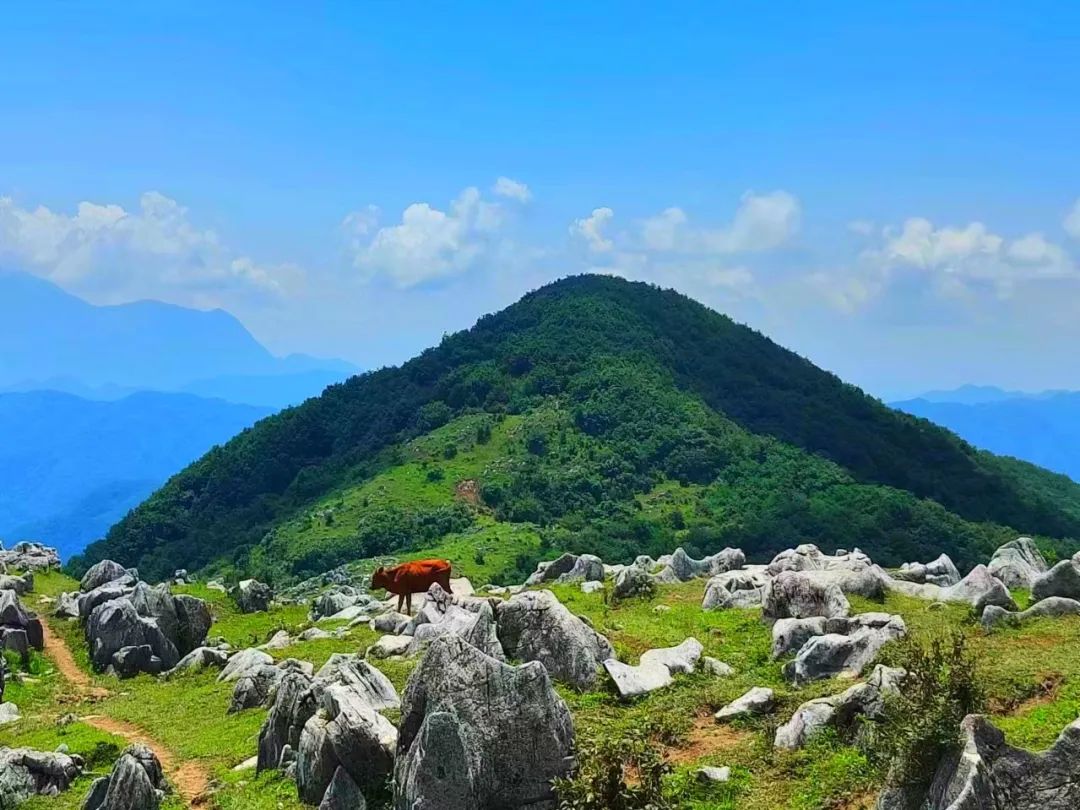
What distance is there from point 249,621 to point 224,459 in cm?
12703

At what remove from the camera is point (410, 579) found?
45.3m

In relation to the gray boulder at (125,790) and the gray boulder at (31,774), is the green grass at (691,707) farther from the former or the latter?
the gray boulder at (125,790)

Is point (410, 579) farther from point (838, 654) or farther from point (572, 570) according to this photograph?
point (838, 654)

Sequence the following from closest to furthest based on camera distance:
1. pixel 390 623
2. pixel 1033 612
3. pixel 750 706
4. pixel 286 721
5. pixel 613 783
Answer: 1. pixel 613 783
2. pixel 750 706
3. pixel 286 721
4. pixel 1033 612
5. pixel 390 623

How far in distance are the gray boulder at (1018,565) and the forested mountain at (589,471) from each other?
Result: 70.0 metres

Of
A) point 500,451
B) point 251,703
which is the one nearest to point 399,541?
point 500,451

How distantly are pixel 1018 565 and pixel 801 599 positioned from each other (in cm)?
1487

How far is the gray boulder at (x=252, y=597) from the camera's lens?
53.6 metres

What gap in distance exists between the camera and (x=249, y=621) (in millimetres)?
50000

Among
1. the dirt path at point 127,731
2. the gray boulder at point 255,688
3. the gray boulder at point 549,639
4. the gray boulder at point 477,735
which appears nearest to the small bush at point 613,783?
the gray boulder at point 477,735

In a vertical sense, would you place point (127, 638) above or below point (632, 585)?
below

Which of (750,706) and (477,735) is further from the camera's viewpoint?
(750,706)

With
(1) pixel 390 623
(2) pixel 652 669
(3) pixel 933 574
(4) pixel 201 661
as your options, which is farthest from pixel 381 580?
(3) pixel 933 574

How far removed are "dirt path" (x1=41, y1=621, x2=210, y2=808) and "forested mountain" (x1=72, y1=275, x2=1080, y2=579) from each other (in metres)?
67.3
